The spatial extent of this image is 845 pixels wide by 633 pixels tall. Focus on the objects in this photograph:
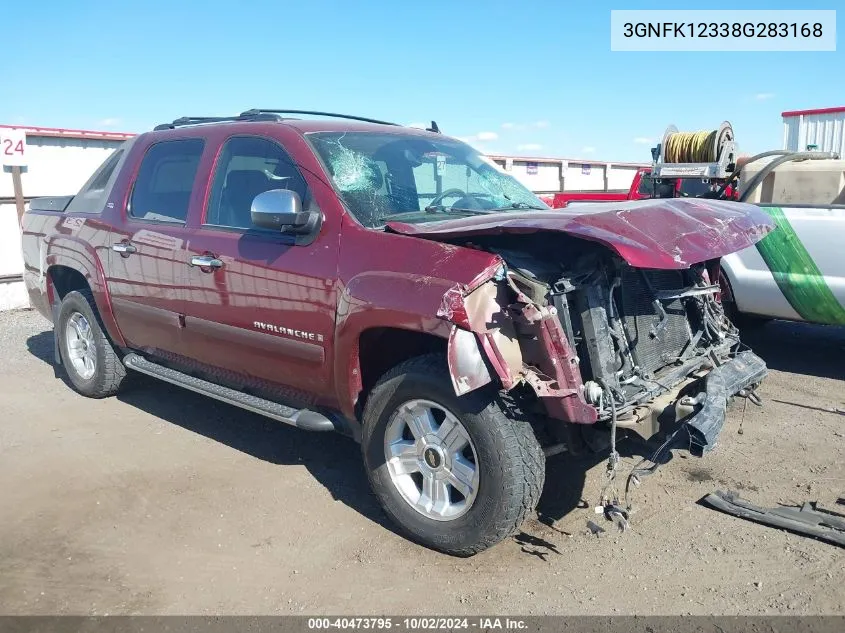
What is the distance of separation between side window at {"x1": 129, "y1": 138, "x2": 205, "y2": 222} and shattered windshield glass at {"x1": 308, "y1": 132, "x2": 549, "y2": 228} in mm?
1052

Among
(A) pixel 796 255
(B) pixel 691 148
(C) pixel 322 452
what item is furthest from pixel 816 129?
(C) pixel 322 452

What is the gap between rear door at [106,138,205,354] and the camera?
454cm

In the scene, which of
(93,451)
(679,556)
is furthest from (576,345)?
(93,451)

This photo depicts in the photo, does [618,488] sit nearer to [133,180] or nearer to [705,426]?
[705,426]

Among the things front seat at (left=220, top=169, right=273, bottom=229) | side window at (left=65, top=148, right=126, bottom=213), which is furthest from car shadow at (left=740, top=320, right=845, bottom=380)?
side window at (left=65, top=148, right=126, bottom=213)

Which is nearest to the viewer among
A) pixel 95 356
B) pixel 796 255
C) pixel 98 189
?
pixel 98 189

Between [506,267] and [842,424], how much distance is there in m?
3.15

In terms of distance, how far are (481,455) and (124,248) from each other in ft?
9.93

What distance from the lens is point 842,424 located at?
15.9 ft

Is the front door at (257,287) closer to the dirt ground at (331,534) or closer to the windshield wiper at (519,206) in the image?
the dirt ground at (331,534)

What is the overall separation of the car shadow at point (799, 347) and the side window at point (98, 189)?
18.1 feet

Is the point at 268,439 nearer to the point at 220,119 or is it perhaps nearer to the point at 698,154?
the point at 220,119

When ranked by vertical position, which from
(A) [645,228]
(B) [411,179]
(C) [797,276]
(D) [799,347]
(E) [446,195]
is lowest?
(D) [799,347]

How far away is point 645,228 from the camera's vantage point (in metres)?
3.15
